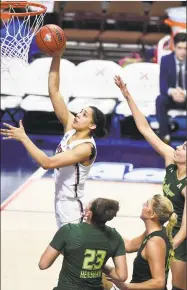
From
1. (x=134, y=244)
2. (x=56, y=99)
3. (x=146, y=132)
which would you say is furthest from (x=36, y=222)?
(x=134, y=244)

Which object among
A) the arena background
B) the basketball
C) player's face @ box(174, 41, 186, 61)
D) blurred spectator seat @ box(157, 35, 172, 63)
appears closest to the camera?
the basketball

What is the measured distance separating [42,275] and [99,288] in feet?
6.26

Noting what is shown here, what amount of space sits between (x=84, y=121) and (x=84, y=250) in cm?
118

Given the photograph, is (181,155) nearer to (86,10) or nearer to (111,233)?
(111,233)

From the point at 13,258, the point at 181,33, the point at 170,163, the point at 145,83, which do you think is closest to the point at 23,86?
the point at 145,83

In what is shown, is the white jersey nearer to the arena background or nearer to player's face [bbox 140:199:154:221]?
player's face [bbox 140:199:154:221]

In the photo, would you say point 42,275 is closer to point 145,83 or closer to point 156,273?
point 156,273

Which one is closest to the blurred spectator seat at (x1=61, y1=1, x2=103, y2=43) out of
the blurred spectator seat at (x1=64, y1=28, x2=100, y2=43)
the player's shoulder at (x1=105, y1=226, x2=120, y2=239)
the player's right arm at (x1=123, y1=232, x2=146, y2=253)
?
the blurred spectator seat at (x1=64, y1=28, x2=100, y2=43)

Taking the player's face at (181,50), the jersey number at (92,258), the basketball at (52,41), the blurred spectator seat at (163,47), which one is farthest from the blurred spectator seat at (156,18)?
the jersey number at (92,258)

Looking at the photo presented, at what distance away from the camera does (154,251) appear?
4707mm

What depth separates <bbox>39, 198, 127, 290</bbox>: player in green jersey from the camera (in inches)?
182

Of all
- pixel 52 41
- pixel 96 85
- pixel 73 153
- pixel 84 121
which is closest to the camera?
pixel 73 153

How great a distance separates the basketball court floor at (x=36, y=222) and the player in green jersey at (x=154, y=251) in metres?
1.62

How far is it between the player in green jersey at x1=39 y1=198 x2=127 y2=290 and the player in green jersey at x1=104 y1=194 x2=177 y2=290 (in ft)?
0.44
